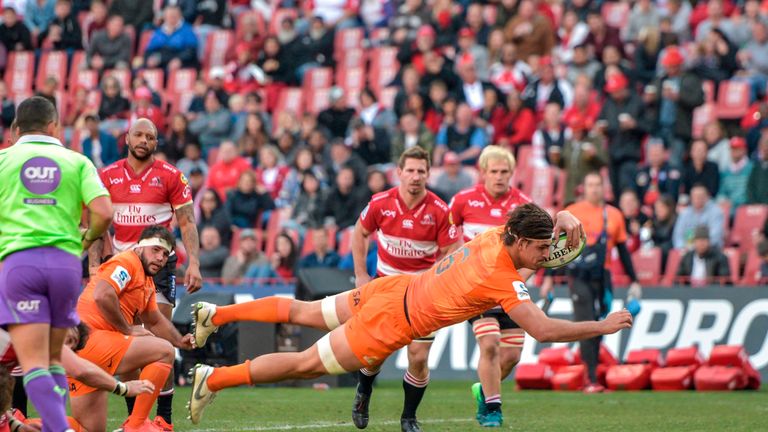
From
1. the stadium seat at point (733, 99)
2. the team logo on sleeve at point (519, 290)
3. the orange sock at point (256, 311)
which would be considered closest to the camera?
the team logo on sleeve at point (519, 290)

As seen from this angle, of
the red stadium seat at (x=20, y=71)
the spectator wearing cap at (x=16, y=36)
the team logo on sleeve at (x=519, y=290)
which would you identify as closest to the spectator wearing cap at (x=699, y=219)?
the team logo on sleeve at (x=519, y=290)

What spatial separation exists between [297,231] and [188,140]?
11.9 ft

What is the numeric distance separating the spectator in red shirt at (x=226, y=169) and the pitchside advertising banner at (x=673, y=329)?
5.83m

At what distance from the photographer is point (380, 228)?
11922 millimetres

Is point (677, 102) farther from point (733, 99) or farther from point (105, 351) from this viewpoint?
point (105, 351)

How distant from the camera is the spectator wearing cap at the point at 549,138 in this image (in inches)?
860

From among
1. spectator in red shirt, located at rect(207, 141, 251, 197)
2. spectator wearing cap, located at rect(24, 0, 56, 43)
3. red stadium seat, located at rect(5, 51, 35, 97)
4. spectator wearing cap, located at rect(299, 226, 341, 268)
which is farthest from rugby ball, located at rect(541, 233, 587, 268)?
spectator wearing cap, located at rect(24, 0, 56, 43)

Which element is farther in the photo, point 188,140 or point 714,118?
point 188,140

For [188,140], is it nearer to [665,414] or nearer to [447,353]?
[447,353]

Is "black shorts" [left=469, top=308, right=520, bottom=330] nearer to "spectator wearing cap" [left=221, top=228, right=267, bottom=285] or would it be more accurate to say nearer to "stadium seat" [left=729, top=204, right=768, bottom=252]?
"spectator wearing cap" [left=221, top=228, right=267, bottom=285]

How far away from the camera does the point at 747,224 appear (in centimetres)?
1978

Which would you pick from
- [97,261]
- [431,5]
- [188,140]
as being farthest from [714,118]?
[97,261]

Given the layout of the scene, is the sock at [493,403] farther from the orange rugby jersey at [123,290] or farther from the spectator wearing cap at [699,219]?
the spectator wearing cap at [699,219]

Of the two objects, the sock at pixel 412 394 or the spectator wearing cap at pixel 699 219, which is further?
the spectator wearing cap at pixel 699 219
